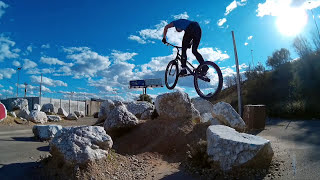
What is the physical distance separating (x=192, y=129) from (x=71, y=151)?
17.3ft

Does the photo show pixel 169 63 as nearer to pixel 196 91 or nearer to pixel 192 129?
pixel 196 91

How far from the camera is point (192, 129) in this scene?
9852mm

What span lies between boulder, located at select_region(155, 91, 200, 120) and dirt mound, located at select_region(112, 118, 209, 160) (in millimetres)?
260

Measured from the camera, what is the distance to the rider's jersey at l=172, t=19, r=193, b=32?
428 cm

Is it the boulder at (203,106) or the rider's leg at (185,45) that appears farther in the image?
the boulder at (203,106)

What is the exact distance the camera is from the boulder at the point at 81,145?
20.0 ft

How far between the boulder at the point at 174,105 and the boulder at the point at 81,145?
3.48 meters

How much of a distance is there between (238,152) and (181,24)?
12.5 feet

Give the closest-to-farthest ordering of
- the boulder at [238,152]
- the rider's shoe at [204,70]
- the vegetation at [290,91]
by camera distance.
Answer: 1. the rider's shoe at [204,70]
2. the boulder at [238,152]
3. the vegetation at [290,91]

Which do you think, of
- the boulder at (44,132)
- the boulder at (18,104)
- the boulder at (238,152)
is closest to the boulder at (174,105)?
the boulder at (238,152)

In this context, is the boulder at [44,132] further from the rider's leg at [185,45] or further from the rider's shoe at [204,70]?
the rider's shoe at [204,70]

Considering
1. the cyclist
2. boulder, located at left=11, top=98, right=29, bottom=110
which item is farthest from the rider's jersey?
boulder, located at left=11, top=98, right=29, bottom=110

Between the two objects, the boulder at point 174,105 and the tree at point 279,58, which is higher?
the tree at point 279,58

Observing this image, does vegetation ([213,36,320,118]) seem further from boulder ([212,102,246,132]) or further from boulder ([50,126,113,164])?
boulder ([50,126,113,164])
